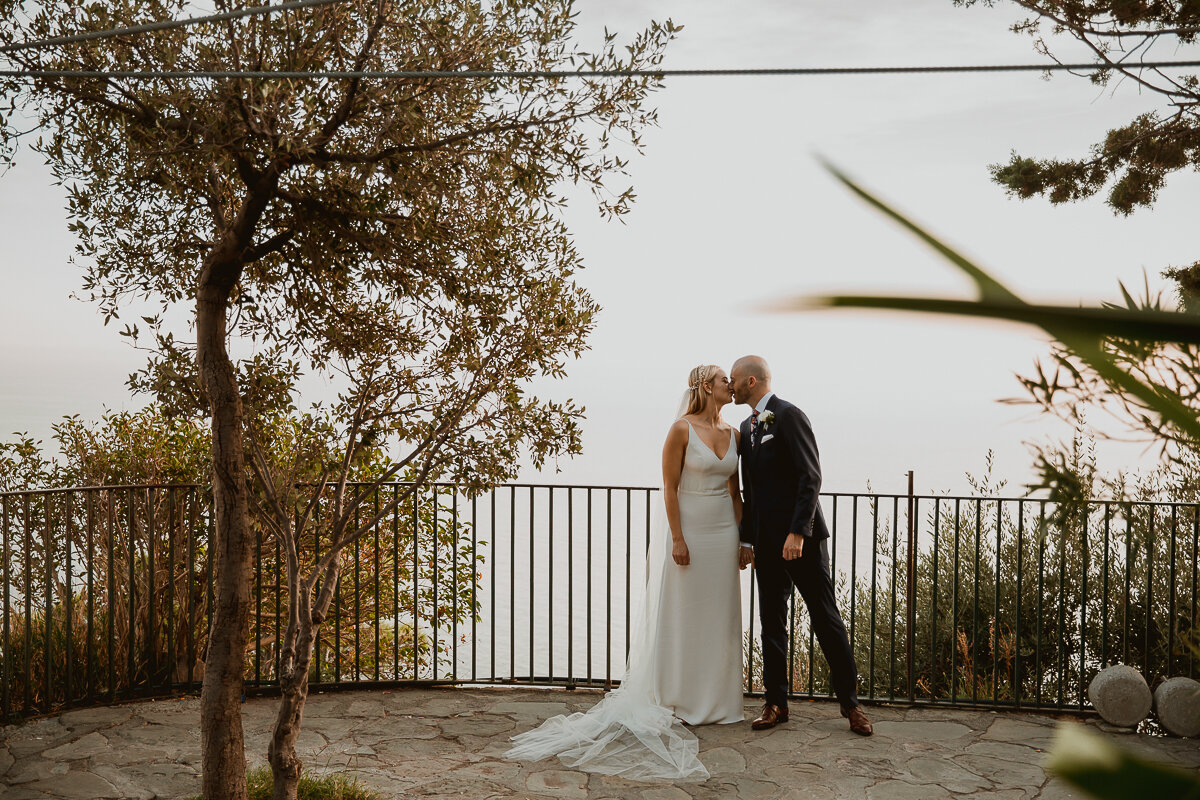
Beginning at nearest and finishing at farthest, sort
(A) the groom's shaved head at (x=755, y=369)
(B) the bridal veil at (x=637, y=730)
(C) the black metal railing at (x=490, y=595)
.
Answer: (B) the bridal veil at (x=637, y=730) < (A) the groom's shaved head at (x=755, y=369) < (C) the black metal railing at (x=490, y=595)

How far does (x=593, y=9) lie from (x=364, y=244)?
1309 millimetres

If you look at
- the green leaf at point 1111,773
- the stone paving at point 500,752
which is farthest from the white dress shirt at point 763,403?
the green leaf at point 1111,773

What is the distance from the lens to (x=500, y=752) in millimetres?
4680

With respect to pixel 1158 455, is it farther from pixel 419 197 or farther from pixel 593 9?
pixel 593 9

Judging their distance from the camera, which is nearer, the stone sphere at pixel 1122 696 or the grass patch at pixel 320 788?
the grass patch at pixel 320 788

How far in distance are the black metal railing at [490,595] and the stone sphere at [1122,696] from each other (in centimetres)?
23

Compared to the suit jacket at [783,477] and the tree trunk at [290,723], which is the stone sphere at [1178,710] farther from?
the tree trunk at [290,723]

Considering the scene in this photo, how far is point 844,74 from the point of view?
2854 millimetres

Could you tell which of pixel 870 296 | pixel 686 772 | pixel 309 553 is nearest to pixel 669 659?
pixel 686 772

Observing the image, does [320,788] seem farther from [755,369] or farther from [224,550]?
[755,369]

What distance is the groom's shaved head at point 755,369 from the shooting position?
5172mm

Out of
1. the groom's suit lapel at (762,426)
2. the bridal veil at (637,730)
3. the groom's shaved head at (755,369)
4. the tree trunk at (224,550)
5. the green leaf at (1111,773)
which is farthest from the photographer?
the groom's shaved head at (755,369)

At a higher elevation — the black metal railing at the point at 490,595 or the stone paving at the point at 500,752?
the black metal railing at the point at 490,595

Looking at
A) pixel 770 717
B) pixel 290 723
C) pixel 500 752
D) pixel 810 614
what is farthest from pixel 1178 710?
pixel 290 723
